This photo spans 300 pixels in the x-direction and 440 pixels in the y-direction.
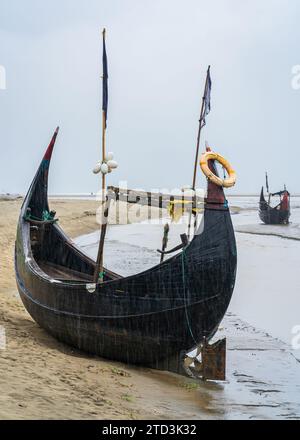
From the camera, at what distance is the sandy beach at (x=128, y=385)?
5637 mm

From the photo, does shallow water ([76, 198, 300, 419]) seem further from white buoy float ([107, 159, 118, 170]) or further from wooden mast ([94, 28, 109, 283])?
white buoy float ([107, 159, 118, 170])

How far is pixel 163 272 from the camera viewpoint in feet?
25.2

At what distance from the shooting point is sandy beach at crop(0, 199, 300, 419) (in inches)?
222

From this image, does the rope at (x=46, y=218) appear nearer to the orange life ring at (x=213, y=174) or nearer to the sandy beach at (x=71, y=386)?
the sandy beach at (x=71, y=386)

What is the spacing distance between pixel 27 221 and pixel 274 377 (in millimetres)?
5915

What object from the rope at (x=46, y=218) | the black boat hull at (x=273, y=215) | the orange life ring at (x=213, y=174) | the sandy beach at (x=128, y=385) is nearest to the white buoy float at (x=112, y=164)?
the orange life ring at (x=213, y=174)

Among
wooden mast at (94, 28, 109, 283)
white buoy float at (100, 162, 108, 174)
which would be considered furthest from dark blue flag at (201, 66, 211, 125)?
white buoy float at (100, 162, 108, 174)

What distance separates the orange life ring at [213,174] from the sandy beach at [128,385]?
9.28 feet

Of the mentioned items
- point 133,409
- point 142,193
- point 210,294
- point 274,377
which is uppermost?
point 142,193

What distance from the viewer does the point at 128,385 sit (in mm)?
6941
